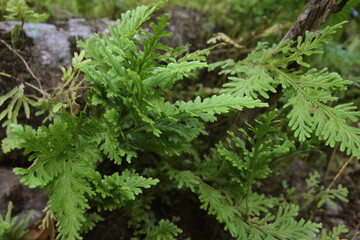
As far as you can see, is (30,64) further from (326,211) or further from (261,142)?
(326,211)

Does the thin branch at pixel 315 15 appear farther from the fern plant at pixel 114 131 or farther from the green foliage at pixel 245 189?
the fern plant at pixel 114 131

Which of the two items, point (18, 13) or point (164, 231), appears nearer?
point (164, 231)

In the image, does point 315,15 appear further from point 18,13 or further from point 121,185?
point 18,13

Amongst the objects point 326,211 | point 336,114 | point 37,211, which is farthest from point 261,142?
point 37,211

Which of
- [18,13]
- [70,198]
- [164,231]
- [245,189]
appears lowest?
[164,231]

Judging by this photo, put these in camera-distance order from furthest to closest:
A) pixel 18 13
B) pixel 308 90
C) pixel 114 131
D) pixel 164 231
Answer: pixel 18 13 → pixel 164 231 → pixel 308 90 → pixel 114 131

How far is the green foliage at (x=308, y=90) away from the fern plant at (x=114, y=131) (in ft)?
1.19

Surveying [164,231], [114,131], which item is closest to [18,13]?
[114,131]

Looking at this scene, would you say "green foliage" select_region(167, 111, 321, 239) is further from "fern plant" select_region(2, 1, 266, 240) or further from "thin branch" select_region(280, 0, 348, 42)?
"thin branch" select_region(280, 0, 348, 42)

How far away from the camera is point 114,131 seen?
5.41 feet

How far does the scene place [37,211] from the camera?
220 centimetres

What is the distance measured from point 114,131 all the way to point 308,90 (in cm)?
130

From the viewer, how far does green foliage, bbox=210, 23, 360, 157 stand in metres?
1.64

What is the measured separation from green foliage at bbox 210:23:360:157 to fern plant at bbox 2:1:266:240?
0.36 meters
